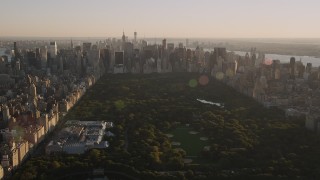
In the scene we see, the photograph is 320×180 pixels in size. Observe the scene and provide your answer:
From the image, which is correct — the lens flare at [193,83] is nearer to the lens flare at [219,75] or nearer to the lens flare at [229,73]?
the lens flare at [219,75]

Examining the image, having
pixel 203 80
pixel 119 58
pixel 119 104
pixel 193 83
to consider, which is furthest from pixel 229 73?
pixel 119 104

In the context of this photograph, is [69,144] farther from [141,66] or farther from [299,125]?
[141,66]

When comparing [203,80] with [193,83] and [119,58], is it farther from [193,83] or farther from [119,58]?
[119,58]

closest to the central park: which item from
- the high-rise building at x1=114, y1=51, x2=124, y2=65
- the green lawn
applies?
the green lawn

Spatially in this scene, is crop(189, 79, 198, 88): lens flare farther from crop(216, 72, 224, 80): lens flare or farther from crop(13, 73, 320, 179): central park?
crop(13, 73, 320, 179): central park

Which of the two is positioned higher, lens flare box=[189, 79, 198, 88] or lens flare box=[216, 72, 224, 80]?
lens flare box=[216, 72, 224, 80]

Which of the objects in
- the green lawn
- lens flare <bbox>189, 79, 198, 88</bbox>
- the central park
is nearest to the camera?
the central park

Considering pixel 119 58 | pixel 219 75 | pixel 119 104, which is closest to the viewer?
pixel 119 104

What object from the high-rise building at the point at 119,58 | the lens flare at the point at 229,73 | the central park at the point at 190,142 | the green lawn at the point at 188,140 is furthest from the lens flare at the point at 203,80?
the green lawn at the point at 188,140
